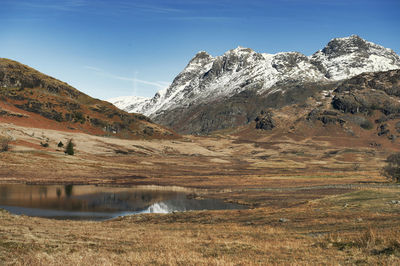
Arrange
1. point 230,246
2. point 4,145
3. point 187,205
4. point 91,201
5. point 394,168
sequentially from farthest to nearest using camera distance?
1. point 4,145
2. point 394,168
3. point 91,201
4. point 187,205
5. point 230,246

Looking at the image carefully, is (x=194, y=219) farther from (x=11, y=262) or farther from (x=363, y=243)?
(x=11, y=262)

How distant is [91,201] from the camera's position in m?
67.5

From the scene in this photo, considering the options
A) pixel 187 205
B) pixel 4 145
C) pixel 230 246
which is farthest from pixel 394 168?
pixel 4 145

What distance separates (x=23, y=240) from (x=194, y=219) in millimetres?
26030

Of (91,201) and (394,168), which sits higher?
(394,168)

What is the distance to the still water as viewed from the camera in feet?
178

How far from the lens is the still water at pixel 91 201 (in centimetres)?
5438

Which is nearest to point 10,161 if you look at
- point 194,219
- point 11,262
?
point 194,219

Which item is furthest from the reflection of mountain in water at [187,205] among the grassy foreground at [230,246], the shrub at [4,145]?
the shrub at [4,145]

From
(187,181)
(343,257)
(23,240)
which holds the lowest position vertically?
(187,181)

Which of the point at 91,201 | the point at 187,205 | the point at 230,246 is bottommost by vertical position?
the point at 91,201

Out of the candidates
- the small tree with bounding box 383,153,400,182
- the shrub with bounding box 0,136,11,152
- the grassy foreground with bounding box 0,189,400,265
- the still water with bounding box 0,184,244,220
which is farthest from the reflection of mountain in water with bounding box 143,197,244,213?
the shrub with bounding box 0,136,11,152

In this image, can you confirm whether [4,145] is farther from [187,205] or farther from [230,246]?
[230,246]

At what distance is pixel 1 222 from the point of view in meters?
31.8
